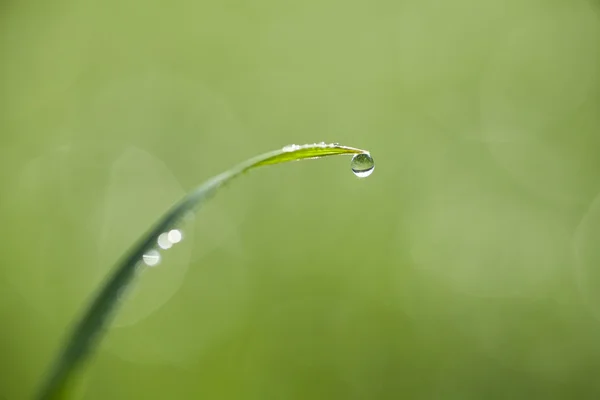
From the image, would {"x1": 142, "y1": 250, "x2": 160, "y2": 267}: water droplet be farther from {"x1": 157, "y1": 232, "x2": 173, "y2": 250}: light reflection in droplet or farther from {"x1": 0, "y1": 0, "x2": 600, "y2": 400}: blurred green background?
{"x1": 0, "y1": 0, "x2": 600, "y2": 400}: blurred green background

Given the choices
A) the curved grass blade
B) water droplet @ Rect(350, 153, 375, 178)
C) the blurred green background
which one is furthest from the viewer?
the blurred green background

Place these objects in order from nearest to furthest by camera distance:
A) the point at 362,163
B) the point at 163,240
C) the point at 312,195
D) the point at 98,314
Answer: the point at 98,314, the point at 163,240, the point at 362,163, the point at 312,195

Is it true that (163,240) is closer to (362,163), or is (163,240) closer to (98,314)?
(98,314)

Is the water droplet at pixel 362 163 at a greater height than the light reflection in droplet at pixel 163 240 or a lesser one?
greater

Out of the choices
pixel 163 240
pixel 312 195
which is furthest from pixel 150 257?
pixel 312 195

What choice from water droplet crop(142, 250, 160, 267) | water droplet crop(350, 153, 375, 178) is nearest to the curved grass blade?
water droplet crop(142, 250, 160, 267)

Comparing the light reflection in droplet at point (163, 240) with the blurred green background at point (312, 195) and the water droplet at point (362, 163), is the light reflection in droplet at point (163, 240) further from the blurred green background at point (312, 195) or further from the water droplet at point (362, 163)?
the blurred green background at point (312, 195)

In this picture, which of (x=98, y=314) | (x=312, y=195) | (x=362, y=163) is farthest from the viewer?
(x=312, y=195)

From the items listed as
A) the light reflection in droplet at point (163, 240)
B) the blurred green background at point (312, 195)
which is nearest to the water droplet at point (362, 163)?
the light reflection in droplet at point (163, 240)
